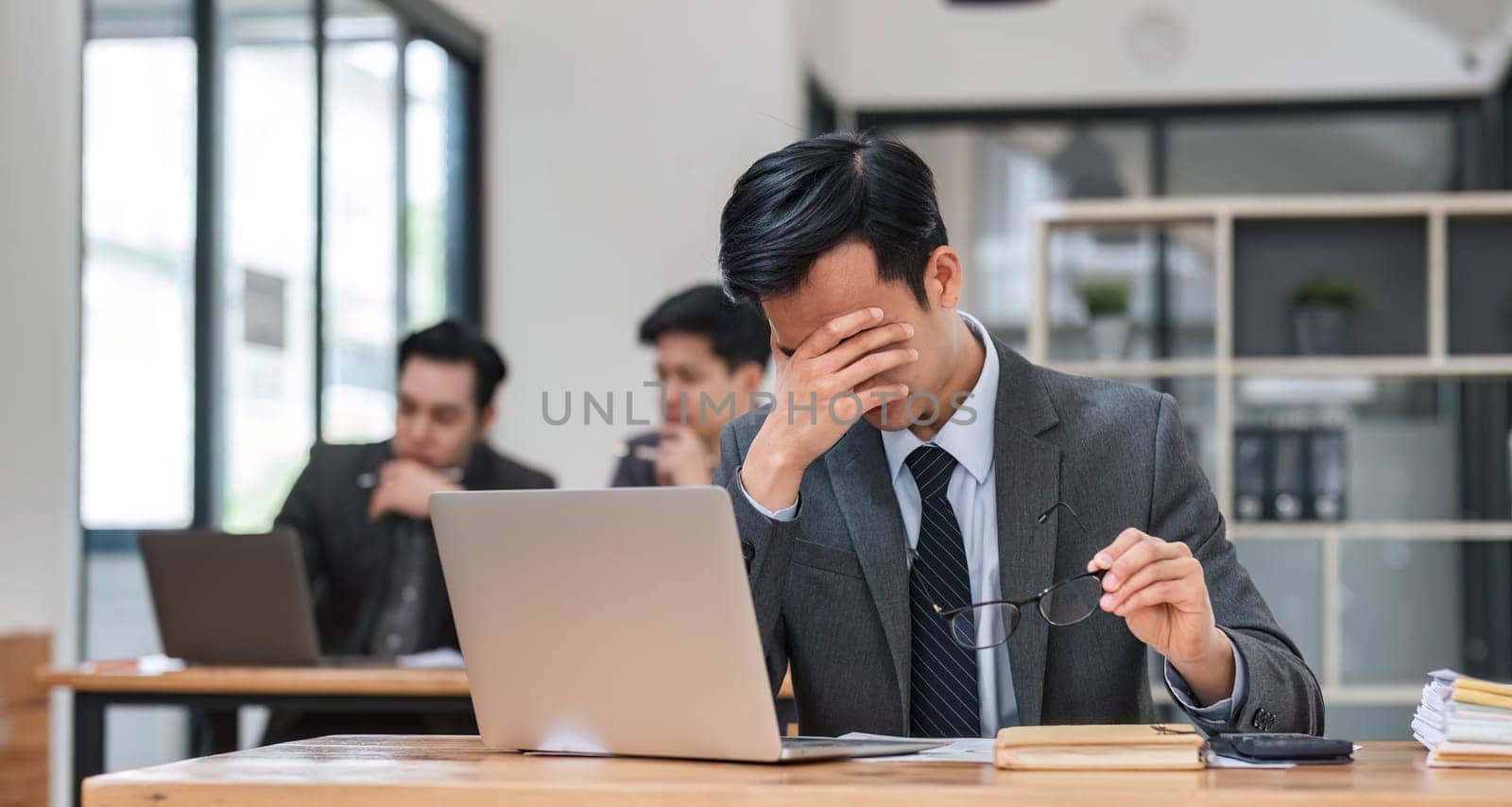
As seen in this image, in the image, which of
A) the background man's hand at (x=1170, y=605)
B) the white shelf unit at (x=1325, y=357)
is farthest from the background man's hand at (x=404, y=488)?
the background man's hand at (x=1170, y=605)

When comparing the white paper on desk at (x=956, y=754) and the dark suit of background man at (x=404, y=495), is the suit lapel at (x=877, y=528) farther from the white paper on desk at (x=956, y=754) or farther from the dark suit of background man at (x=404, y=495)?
the dark suit of background man at (x=404, y=495)

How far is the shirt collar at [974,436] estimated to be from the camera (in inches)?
75.7

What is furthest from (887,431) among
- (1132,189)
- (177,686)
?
(1132,189)

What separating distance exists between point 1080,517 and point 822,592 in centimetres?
31

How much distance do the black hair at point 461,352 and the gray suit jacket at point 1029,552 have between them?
2.15m

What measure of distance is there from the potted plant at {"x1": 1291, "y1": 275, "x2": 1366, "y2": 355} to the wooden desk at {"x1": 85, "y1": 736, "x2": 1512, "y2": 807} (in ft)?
10.4

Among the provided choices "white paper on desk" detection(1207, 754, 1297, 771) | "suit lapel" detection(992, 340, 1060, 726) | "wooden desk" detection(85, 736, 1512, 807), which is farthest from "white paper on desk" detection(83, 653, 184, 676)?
"white paper on desk" detection(1207, 754, 1297, 771)

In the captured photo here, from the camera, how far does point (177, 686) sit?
3135mm

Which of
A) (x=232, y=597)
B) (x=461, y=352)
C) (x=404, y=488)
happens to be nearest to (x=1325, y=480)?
(x=461, y=352)

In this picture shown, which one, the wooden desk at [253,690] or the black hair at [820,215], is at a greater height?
the black hair at [820,215]

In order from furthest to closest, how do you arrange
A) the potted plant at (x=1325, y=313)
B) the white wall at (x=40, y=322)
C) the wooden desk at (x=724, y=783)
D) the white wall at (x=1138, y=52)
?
the white wall at (x=1138, y=52)
the potted plant at (x=1325, y=313)
the white wall at (x=40, y=322)
the wooden desk at (x=724, y=783)

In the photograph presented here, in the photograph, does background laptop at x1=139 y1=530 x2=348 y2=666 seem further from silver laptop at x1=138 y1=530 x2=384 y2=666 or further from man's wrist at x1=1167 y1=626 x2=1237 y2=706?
man's wrist at x1=1167 y1=626 x2=1237 y2=706

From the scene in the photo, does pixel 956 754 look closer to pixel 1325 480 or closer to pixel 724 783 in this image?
pixel 724 783

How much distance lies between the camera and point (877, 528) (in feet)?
6.24
